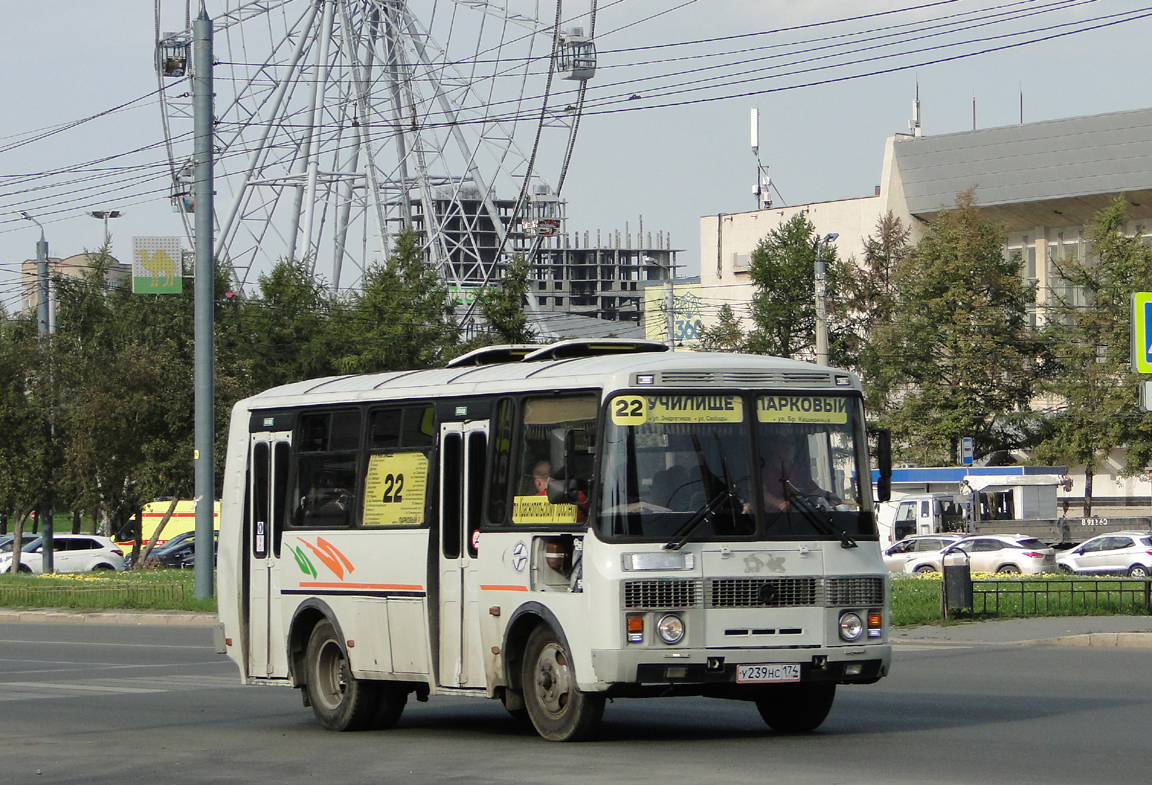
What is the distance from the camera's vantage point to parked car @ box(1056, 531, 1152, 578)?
42188 millimetres

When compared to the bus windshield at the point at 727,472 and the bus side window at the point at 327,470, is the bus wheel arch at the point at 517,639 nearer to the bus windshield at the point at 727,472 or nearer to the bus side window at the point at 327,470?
the bus windshield at the point at 727,472

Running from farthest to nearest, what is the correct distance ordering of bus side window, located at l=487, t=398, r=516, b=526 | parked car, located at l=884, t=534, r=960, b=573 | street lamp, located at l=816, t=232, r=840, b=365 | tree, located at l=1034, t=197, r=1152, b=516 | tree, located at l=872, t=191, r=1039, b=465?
tree, located at l=872, t=191, r=1039, b=465, tree, located at l=1034, t=197, r=1152, b=516, parked car, located at l=884, t=534, r=960, b=573, street lamp, located at l=816, t=232, r=840, b=365, bus side window, located at l=487, t=398, r=516, b=526

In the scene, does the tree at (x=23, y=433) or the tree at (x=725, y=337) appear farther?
the tree at (x=725, y=337)

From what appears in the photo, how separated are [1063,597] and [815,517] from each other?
16.1 m

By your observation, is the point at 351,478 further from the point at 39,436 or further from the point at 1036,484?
the point at 1036,484

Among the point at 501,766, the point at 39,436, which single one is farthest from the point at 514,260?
the point at 501,766

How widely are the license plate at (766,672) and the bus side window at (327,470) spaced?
12.1 ft

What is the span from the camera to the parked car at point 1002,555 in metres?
41.7

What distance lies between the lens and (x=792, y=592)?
36.4 feet

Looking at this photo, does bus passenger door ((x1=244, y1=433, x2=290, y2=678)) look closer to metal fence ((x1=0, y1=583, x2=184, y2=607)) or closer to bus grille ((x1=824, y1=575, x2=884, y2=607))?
bus grille ((x1=824, y1=575, x2=884, y2=607))

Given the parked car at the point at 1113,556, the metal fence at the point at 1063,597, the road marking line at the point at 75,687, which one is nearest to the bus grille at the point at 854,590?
the road marking line at the point at 75,687

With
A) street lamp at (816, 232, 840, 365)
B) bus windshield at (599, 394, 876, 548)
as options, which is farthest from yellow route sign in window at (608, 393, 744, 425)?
street lamp at (816, 232, 840, 365)

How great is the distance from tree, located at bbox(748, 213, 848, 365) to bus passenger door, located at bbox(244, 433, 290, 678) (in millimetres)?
47499

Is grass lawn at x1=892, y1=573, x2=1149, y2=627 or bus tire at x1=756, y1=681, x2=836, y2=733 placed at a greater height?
bus tire at x1=756, y1=681, x2=836, y2=733
